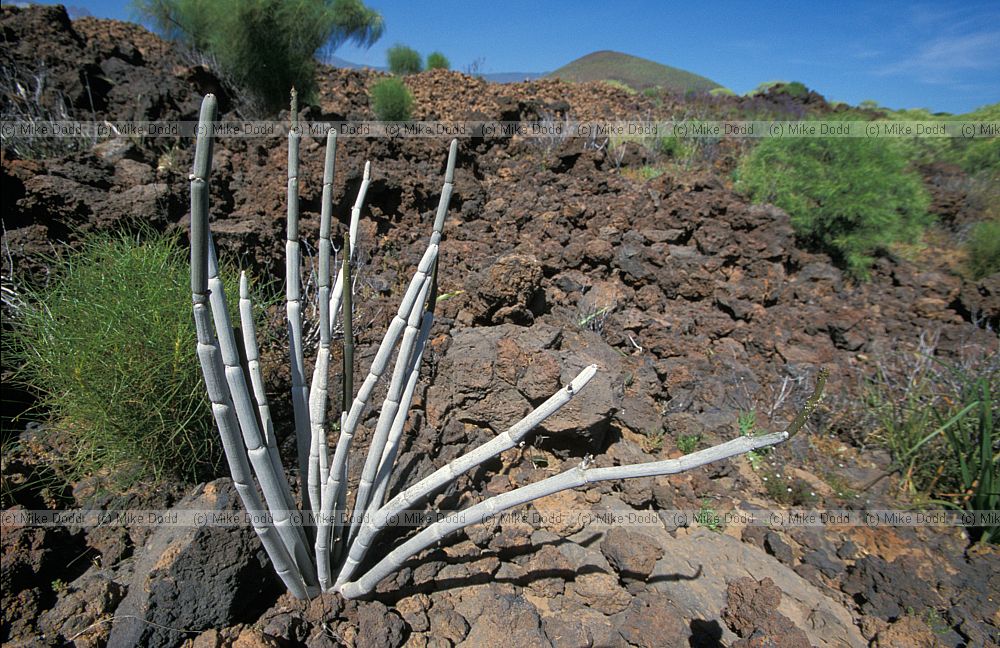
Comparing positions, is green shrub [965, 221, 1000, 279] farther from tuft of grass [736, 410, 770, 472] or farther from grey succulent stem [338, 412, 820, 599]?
grey succulent stem [338, 412, 820, 599]

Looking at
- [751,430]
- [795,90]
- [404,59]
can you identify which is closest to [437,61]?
[404,59]

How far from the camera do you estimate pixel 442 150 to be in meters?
4.42

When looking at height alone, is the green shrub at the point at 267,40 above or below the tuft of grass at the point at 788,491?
above

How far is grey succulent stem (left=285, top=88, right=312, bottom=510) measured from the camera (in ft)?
3.74

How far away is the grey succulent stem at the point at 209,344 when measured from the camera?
0.63 metres

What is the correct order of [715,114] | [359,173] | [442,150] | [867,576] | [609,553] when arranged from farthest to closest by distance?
[715,114] → [442,150] → [359,173] → [867,576] → [609,553]

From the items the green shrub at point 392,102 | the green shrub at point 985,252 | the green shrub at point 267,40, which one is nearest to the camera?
the green shrub at point 985,252

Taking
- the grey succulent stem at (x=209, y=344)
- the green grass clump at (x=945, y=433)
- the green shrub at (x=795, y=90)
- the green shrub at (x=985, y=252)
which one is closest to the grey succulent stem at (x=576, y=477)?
the grey succulent stem at (x=209, y=344)

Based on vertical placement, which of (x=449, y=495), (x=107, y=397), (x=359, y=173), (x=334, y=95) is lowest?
(x=449, y=495)

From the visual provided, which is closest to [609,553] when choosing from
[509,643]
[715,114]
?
[509,643]

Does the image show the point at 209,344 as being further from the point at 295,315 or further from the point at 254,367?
the point at 295,315

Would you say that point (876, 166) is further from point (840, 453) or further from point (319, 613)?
point (319, 613)

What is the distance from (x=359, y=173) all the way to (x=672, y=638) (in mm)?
3153

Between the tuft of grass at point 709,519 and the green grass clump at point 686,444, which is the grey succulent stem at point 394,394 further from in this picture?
the green grass clump at point 686,444
